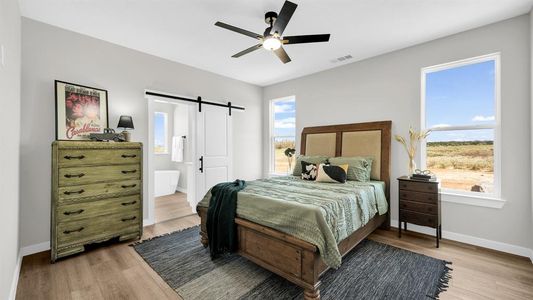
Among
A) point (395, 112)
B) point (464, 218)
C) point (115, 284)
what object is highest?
point (395, 112)

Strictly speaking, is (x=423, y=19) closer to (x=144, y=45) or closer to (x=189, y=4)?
(x=189, y=4)

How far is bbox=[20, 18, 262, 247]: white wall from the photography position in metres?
2.64

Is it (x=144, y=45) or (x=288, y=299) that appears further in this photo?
(x=144, y=45)

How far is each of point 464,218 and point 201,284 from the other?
331 centimetres

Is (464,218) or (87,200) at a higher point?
(87,200)

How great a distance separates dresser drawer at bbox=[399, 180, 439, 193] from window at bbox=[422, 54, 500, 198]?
507 mm

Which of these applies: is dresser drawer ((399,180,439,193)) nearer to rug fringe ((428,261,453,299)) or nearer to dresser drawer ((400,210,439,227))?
dresser drawer ((400,210,439,227))

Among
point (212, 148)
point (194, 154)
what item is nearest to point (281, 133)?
point (212, 148)

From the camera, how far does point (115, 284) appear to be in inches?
82.7

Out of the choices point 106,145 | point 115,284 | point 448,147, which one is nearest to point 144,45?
point 106,145

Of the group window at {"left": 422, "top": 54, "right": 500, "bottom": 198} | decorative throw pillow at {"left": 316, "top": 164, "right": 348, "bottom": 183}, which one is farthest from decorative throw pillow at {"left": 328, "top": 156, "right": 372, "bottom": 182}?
window at {"left": 422, "top": 54, "right": 500, "bottom": 198}

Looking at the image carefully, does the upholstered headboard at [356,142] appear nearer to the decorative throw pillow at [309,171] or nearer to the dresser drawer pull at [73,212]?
the decorative throw pillow at [309,171]

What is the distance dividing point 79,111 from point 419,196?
4.55 m

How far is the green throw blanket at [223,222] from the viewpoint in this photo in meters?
2.46
